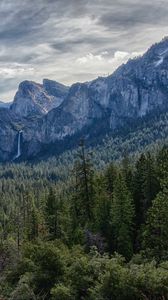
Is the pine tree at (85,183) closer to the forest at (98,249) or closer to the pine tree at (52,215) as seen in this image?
the forest at (98,249)

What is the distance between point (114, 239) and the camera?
184 feet

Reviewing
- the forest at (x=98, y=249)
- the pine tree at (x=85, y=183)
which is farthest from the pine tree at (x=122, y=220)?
the pine tree at (x=85, y=183)

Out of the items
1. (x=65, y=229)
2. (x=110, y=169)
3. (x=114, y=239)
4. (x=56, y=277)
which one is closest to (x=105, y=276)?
(x=56, y=277)

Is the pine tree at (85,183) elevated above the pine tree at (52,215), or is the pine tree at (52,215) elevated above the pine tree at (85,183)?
the pine tree at (85,183)

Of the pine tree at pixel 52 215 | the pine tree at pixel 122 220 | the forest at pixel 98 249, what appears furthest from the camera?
the pine tree at pixel 52 215

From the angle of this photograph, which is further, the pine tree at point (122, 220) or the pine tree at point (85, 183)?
the pine tree at point (85, 183)

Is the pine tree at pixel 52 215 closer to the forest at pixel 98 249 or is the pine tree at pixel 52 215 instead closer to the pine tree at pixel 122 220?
the forest at pixel 98 249

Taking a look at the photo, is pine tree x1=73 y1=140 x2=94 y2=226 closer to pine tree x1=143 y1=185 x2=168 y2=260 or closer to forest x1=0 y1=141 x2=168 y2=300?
forest x1=0 y1=141 x2=168 y2=300

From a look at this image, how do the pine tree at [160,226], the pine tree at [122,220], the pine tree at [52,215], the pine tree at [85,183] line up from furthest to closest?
the pine tree at [52,215] < the pine tree at [85,183] < the pine tree at [122,220] < the pine tree at [160,226]

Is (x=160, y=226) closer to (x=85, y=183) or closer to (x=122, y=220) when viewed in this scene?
(x=122, y=220)

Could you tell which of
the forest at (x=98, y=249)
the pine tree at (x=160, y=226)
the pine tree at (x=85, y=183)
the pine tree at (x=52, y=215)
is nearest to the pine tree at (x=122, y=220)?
the forest at (x=98, y=249)

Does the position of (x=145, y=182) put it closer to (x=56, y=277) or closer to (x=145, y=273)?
(x=56, y=277)

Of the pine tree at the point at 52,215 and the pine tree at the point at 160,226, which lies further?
the pine tree at the point at 52,215

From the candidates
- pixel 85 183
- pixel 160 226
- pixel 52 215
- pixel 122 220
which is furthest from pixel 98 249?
pixel 52 215
